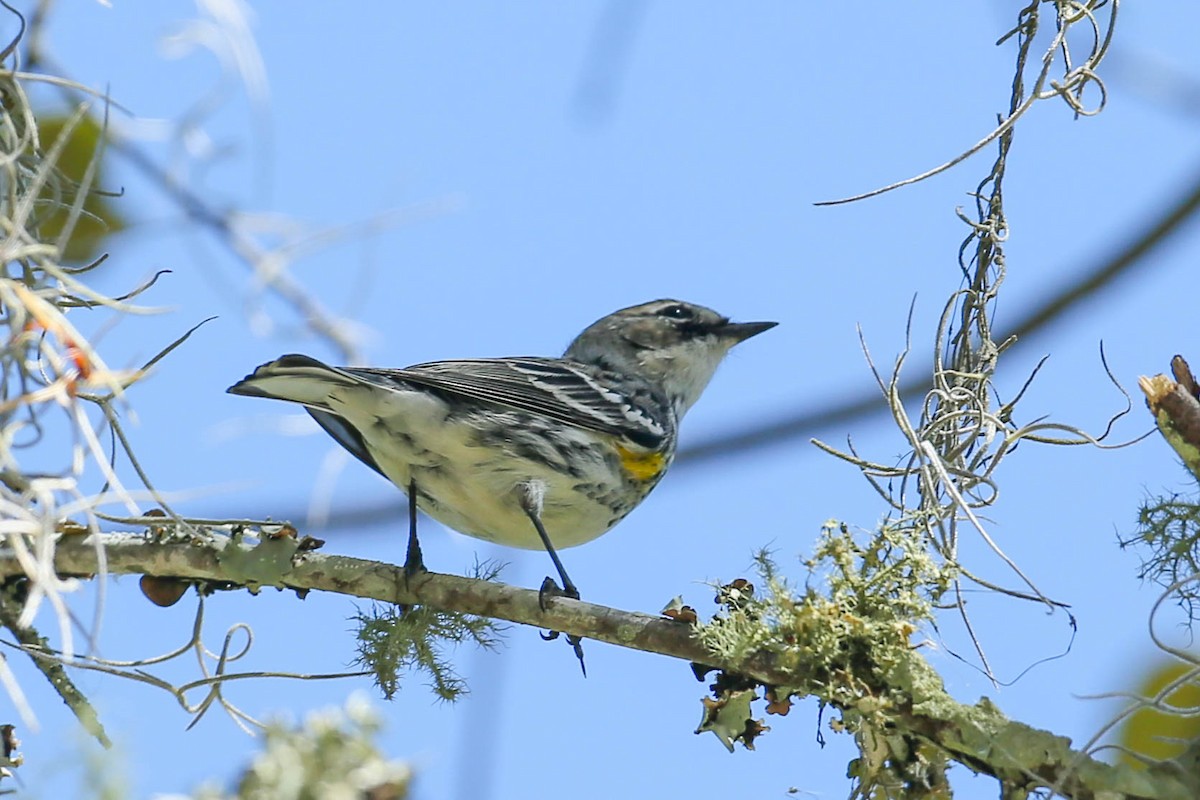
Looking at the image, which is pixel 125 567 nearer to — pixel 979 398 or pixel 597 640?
pixel 597 640

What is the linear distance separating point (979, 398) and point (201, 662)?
6.43ft

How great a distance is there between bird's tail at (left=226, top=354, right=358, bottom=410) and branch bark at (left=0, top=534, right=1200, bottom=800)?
0.74 m

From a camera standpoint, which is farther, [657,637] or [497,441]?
[497,441]

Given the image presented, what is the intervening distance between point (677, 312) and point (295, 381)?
242cm

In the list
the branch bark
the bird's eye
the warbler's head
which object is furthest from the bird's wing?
the branch bark

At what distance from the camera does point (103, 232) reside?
13.0 ft

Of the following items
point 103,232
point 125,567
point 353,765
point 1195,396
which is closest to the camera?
point 353,765

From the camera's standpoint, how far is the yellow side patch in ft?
16.6

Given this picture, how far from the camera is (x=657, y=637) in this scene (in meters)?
3.11

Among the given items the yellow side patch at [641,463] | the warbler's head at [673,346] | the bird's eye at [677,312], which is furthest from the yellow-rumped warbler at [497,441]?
the bird's eye at [677,312]

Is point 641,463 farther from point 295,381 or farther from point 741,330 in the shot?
point 295,381

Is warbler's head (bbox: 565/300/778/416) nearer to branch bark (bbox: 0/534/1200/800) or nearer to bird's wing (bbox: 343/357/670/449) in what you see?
bird's wing (bbox: 343/357/670/449)

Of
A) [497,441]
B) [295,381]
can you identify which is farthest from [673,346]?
[295,381]

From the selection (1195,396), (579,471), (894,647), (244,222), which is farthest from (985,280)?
(244,222)
